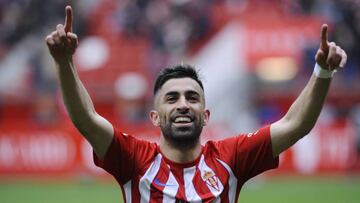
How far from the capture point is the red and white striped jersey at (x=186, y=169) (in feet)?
17.5

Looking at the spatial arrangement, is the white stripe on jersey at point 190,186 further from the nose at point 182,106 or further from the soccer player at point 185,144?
the nose at point 182,106

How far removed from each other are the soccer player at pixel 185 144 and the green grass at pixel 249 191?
296 inches

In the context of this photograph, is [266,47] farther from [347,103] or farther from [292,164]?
[292,164]

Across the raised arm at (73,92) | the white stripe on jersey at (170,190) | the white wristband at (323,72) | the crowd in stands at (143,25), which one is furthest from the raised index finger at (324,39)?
the crowd in stands at (143,25)

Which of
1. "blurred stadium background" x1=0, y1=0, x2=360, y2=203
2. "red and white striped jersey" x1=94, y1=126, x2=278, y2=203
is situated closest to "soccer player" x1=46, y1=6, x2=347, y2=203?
"red and white striped jersey" x1=94, y1=126, x2=278, y2=203

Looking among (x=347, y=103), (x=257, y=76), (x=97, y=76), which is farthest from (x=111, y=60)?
(x=347, y=103)

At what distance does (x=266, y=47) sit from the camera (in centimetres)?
2055

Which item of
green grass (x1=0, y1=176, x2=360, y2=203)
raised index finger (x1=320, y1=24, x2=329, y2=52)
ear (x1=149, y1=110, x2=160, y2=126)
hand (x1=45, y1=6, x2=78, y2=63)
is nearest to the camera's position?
hand (x1=45, y1=6, x2=78, y2=63)

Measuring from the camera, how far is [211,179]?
543 centimetres

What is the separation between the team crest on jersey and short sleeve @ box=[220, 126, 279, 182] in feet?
0.51

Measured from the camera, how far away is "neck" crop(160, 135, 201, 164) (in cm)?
550

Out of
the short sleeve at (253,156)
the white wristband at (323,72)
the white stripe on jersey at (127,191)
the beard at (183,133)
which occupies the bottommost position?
the white stripe on jersey at (127,191)

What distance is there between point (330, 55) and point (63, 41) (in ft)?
5.40

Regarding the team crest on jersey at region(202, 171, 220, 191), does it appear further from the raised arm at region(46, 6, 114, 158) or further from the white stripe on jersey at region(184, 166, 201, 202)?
the raised arm at region(46, 6, 114, 158)
